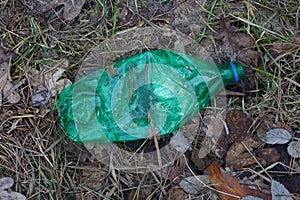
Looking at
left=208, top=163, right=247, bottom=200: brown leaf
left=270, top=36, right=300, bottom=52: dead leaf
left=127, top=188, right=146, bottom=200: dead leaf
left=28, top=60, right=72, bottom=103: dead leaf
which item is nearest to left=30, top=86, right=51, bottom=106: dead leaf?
left=28, top=60, right=72, bottom=103: dead leaf

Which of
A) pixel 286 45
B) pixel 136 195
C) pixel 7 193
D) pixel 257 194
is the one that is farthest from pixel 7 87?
pixel 286 45

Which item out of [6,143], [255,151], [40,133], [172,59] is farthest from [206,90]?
[6,143]

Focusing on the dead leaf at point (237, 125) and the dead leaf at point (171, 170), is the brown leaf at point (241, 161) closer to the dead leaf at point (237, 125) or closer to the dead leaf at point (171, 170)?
the dead leaf at point (237, 125)

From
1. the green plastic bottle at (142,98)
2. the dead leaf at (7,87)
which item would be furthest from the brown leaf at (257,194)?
the dead leaf at (7,87)

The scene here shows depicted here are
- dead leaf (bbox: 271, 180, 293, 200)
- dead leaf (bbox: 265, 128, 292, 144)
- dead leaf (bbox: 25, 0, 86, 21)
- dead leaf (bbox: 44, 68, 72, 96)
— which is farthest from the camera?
dead leaf (bbox: 25, 0, 86, 21)

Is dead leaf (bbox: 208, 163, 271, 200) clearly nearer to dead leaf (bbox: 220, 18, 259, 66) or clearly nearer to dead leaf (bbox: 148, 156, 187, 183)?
dead leaf (bbox: 148, 156, 187, 183)

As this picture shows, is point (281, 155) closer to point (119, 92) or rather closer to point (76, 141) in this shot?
point (119, 92)

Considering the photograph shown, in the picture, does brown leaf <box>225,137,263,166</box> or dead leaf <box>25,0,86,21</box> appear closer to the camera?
brown leaf <box>225,137,263,166</box>

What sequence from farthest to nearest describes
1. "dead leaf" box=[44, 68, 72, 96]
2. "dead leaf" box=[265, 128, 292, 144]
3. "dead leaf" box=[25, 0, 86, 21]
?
"dead leaf" box=[25, 0, 86, 21], "dead leaf" box=[44, 68, 72, 96], "dead leaf" box=[265, 128, 292, 144]
